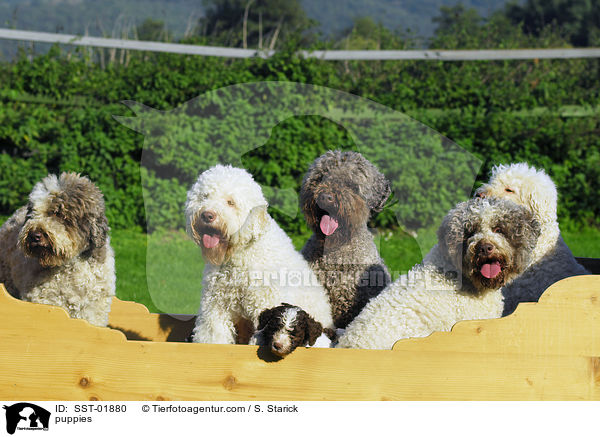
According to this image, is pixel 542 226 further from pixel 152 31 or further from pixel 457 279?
pixel 152 31

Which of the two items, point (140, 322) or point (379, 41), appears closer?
point (140, 322)

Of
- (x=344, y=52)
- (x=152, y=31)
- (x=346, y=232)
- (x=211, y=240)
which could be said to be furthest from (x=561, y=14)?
(x=211, y=240)

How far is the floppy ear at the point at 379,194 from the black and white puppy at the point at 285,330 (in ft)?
2.85

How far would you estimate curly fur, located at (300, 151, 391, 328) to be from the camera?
3.37 meters

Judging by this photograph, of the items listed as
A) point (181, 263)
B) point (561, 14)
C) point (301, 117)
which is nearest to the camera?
point (181, 263)

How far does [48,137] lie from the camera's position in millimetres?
7203

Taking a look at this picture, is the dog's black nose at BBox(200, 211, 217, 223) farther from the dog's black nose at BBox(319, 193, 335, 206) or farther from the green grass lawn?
the green grass lawn

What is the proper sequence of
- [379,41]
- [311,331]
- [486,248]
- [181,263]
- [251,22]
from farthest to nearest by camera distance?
1. [251,22]
2. [379,41]
3. [181,263]
4. [311,331]
5. [486,248]

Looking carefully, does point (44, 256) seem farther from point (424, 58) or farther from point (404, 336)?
point (424, 58)

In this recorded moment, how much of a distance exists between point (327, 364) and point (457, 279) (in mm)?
783

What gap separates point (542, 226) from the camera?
3.45 m

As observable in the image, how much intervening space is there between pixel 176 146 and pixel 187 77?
6.84ft

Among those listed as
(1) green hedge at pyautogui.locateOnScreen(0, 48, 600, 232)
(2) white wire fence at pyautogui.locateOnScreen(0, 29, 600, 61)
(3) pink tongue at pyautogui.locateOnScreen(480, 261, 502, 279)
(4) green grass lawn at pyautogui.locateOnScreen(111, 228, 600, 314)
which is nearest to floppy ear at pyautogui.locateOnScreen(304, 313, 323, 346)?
(3) pink tongue at pyautogui.locateOnScreen(480, 261, 502, 279)
